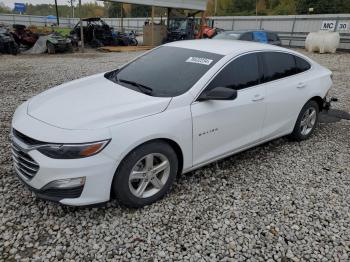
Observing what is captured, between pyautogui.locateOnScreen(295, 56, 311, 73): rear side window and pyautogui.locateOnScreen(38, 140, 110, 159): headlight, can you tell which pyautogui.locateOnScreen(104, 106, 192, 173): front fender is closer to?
pyautogui.locateOnScreen(38, 140, 110, 159): headlight

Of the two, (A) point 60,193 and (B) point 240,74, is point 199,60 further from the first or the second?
(A) point 60,193

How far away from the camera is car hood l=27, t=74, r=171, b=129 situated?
2.74 meters

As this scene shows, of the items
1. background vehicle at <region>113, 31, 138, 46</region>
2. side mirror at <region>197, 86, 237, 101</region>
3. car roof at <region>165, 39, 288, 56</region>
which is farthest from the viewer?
background vehicle at <region>113, 31, 138, 46</region>

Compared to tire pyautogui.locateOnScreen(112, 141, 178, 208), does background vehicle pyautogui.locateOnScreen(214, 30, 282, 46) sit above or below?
above

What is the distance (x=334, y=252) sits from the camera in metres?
2.70

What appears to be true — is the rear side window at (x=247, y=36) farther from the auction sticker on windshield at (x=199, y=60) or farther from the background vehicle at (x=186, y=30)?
the auction sticker on windshield at (x=199, y=60)

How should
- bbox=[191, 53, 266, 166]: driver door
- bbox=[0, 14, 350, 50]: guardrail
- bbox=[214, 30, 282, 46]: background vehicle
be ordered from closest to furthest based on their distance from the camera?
bbox=[191, 53, 266, 166]: driver door
bbox=[214, 30, 282, 46]: background vehicle
bbox=[0, 14, 350, 50]: guardrail

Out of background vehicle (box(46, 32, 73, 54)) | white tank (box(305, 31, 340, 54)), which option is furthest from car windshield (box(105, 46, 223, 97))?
white tank (box(305, 31, 340, 54))

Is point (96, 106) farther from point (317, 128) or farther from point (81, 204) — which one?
point (317, 128)

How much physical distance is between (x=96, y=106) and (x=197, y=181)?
Answer: 1.49 m

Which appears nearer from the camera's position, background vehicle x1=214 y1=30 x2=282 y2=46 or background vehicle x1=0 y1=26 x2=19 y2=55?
background vehicle x1=214 y1=30 x2=282 y2=46

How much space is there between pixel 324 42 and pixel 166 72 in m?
18.2

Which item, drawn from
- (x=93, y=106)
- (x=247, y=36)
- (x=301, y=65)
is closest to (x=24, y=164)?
(x=93, y=106)

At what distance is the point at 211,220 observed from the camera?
3014 mm
